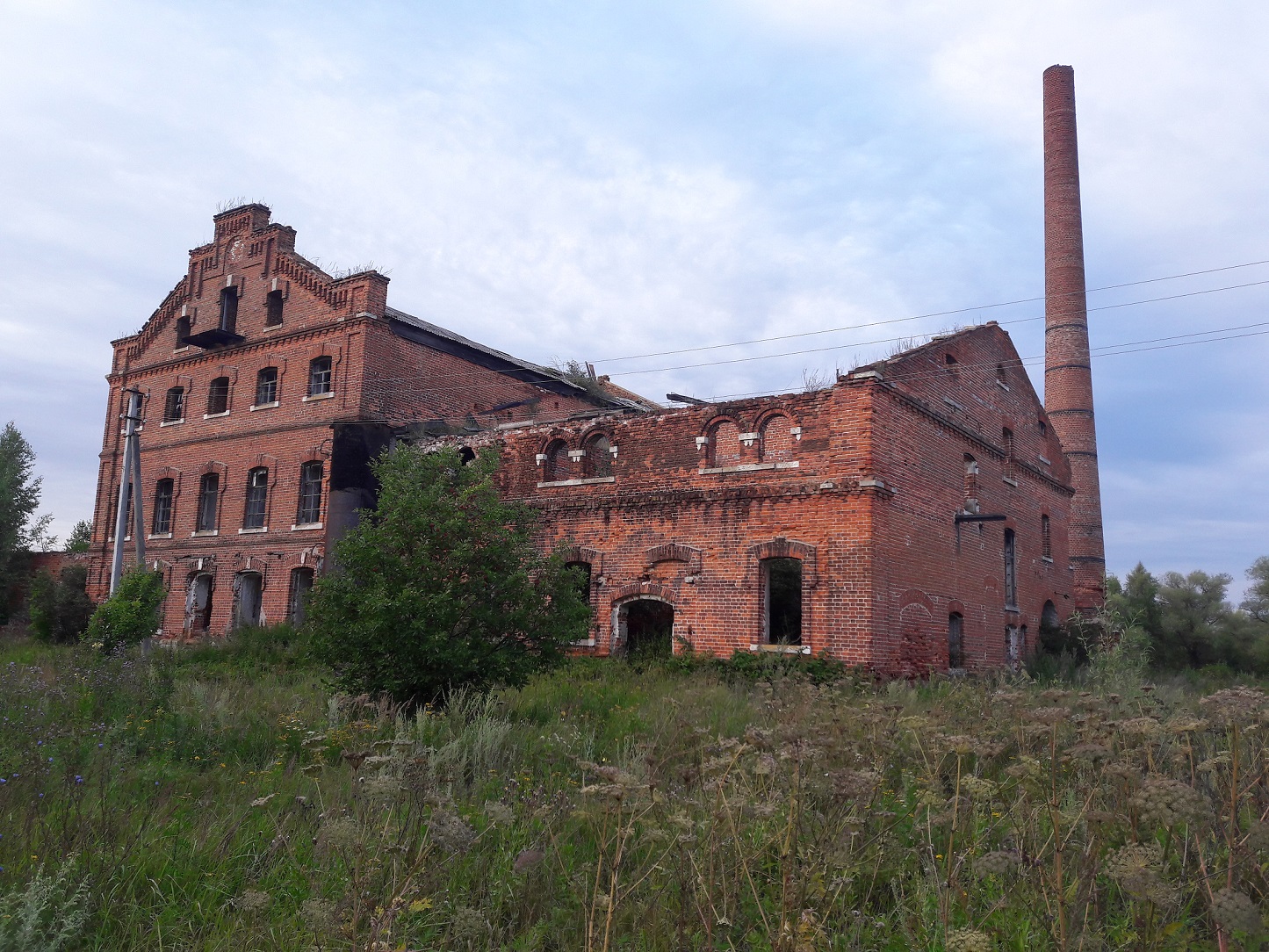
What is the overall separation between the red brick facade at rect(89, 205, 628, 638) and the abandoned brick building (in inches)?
3.0

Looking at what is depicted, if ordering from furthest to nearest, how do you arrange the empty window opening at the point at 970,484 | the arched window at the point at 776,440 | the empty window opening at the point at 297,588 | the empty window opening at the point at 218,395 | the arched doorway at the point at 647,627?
the empty window opening at the point at 218,395 → the empty window opening at the point at 297,588 → the empty window opening at the point at 970,484 → the arched doorway at the point at 647,627 → the arched window at the point at 776,440

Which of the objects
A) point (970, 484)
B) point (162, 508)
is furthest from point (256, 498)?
point (970, 484)

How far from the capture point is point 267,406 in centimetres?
2428

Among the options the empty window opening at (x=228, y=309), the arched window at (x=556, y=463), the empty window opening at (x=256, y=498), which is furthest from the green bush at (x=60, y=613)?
the arched window at (x=556, y=463)

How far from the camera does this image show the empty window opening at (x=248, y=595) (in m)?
23.7

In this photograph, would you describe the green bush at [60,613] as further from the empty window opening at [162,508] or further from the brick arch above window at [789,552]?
the brick arch above window at [789,552]

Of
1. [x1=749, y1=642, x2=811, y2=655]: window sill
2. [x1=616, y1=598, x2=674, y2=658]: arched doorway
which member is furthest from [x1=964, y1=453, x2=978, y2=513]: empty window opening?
[x1=616, y1=598, x2=674, y2=658]: arched doorway

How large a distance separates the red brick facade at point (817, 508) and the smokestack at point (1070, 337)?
696cm

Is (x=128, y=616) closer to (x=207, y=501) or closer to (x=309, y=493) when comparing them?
(x=309, y=493)

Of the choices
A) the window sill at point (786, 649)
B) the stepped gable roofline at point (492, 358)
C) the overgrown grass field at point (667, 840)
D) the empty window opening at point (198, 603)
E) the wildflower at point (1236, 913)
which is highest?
the stepped gable roofline at point (492, 358)

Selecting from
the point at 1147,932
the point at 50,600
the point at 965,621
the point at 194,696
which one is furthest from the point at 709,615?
the point at 50,600

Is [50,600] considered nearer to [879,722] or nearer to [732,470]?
[732,470]

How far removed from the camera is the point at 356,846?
9.46 feet

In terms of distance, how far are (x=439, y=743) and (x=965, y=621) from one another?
1399 centimetres
